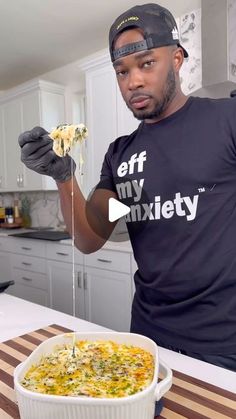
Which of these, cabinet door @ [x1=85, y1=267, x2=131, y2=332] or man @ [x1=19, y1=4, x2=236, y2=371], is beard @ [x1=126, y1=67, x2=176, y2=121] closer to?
man @ [x1=19, y1=4, x2=236, y2=371]

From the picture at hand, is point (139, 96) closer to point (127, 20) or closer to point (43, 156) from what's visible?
point (127, 20)

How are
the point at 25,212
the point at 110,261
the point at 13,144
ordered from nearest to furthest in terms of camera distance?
the point at 110,261 → the point at 13,144 → the point at 25,212

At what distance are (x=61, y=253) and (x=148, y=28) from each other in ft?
7.31

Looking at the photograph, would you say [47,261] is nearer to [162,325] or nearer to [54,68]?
[54,68]

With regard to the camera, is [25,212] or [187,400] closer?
[187,400]

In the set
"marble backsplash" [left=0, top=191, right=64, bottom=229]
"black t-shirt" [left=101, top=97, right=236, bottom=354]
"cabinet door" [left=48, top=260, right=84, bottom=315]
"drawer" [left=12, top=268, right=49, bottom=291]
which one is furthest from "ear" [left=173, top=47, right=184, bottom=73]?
"marble backsplash" [left=0, top=191, right=64, bottom=229]

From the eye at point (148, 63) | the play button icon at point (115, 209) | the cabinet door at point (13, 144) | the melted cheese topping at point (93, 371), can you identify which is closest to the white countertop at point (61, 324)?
the melted cheese topping at point (93, 371)

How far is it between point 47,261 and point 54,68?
1962 millimetres

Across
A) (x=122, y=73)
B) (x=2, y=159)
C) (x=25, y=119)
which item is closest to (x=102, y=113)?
(x=25, y=119)

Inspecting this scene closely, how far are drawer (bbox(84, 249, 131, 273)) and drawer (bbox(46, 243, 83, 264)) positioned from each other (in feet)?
0.30

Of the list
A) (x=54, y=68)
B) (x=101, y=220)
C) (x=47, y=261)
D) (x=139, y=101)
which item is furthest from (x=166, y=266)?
(x=54, y=68)

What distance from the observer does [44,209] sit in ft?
12.7

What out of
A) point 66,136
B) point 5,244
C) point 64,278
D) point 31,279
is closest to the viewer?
point 66,136

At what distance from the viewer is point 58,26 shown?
266 centimetres
